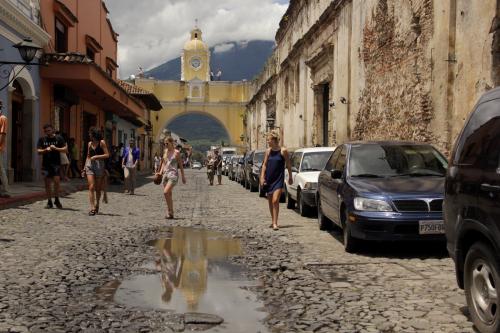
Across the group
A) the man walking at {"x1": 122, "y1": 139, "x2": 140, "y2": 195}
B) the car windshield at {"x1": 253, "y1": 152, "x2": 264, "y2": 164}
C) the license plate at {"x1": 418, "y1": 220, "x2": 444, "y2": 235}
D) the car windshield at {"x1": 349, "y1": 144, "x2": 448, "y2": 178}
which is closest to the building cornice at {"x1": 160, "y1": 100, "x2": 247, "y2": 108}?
the car windshield at {"x1": 253, "y1": 152, "x2": 264, "y2": 164}

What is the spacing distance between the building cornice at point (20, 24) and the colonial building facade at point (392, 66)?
32.3 ft

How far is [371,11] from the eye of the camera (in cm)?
1589

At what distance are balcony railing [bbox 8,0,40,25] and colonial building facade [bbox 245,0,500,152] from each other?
9954 mm

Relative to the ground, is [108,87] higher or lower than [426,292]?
higher

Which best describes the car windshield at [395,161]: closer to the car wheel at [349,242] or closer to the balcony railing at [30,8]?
the car wheel at [349,242]

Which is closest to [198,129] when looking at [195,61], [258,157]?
[195,61]

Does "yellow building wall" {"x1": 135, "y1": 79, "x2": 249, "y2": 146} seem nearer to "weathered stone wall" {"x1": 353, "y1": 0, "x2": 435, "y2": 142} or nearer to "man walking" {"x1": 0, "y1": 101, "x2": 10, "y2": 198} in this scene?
"weathered stone wall" {"x1": 353, "y1": 0, "x2": 435, "y2": 142}

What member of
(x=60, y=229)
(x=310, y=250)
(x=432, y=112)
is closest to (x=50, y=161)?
(x=60, y=229)

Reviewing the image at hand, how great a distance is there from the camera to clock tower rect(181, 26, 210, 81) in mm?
71562

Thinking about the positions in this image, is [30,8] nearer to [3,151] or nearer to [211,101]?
[3,151]

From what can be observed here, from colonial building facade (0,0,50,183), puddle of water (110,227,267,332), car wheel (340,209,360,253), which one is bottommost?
puddle of water (110,227,267,332)

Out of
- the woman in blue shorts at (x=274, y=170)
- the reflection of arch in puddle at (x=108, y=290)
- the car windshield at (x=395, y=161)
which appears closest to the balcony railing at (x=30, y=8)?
the woman in blue shorts at (x=274, y=170)

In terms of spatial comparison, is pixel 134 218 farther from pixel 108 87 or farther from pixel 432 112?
→ pixel 108 87

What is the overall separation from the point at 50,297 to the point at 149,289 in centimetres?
86
